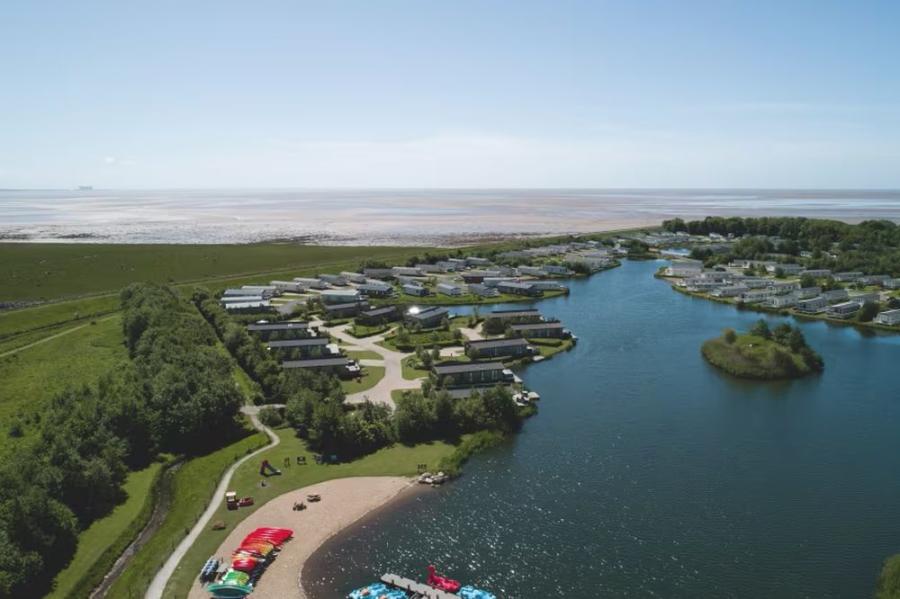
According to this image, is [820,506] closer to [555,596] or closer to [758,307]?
[555,596]

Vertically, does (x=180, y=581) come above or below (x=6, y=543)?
below

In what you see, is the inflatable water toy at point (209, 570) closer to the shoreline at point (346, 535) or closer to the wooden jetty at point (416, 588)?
the shoreline at point (346, 535)

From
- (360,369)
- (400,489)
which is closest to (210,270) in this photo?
(360,369)

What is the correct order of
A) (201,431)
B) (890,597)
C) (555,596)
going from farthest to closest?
(201,431), (555,596), (890,597)

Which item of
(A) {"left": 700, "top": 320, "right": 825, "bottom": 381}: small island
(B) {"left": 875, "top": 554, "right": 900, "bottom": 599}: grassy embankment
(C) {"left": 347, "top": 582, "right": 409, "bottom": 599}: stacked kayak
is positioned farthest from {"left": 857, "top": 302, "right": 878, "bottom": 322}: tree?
(C) {"left": 347, "top": 582, "right": 409, "bottom": 599}: stacked kayak

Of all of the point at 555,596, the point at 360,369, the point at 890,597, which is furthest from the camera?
the point at 360,369

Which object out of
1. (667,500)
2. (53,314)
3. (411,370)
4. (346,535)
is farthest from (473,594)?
(53,314)

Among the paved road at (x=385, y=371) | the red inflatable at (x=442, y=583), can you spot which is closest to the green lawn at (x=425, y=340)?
the paved road at (x=385, y=371)
